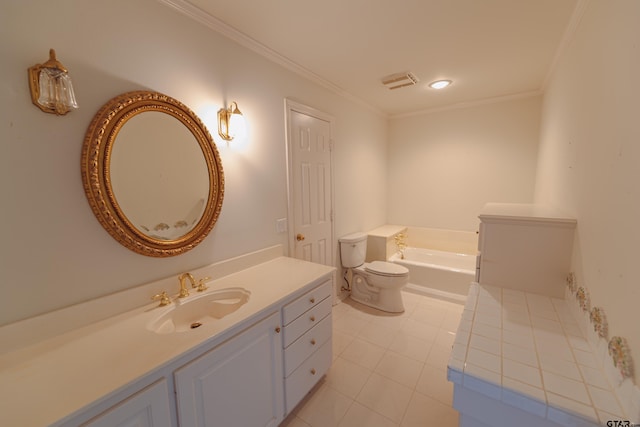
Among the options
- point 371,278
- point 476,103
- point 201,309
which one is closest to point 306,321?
point 201,309

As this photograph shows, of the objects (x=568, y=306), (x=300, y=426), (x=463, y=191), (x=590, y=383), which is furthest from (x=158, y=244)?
(x=463, y=191)

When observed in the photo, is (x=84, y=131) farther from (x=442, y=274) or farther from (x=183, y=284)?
(x=442, y=274)

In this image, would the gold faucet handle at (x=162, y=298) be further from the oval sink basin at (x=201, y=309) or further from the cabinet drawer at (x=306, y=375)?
the cabinet drawer at (x=306, y=375)

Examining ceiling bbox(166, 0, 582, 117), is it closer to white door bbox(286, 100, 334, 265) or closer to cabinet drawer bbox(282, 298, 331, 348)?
white door bbox(286, 100, 334, 265)

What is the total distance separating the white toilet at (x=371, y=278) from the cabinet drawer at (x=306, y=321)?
1135 millimetres

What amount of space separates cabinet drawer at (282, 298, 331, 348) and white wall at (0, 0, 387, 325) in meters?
0.64

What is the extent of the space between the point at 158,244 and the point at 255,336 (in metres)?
0.70

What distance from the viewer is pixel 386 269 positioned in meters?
2.75

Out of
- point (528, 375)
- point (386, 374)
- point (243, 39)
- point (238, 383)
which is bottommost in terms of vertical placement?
point (386, 374)

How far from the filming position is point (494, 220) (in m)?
1.48

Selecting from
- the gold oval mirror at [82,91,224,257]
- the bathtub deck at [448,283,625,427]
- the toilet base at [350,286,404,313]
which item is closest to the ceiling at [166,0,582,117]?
the gold oval mirror at [82,91,224,257]

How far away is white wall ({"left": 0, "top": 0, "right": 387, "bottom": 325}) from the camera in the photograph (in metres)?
0.93

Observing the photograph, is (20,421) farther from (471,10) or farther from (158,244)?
(471,10)

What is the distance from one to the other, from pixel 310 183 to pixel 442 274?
196cm
